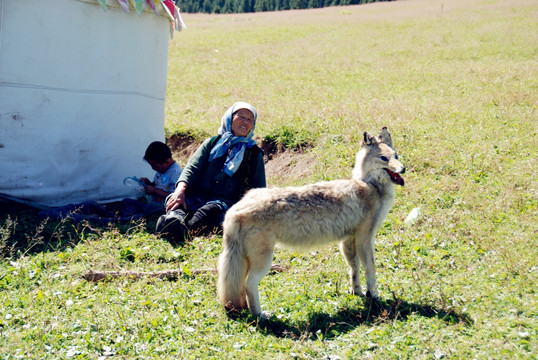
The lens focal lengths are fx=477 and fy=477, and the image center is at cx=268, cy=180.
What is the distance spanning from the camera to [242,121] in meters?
5.98

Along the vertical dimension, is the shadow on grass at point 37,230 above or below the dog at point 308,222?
below

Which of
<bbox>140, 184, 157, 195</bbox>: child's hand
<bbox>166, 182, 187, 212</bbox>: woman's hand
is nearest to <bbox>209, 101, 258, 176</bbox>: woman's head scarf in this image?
<bbox>166, 182, 187, 212</bbox>: woman's hand

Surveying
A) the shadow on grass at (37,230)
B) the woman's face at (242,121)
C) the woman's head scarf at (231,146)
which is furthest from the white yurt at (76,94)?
the woman's face at (242,121)

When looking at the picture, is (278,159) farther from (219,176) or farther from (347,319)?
(347,319)

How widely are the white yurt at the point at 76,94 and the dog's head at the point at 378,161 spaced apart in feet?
14.7

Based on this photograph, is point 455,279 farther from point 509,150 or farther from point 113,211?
point 113,211

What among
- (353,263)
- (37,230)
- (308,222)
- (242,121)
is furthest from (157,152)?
(353,263)

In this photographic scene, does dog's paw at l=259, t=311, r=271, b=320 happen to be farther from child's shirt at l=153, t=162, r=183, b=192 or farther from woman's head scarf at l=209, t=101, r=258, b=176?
child's shirt at l=153, t=162, r=183, b=192

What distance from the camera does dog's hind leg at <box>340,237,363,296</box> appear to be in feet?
14.9

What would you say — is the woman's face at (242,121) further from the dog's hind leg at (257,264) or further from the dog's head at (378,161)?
the dog's hind leg at (257,264)

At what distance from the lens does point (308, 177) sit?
25.2 feet

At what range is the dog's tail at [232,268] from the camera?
403cm

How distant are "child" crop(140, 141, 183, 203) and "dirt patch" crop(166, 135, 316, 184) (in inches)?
73.0

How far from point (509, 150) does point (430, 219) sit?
8.67ft
